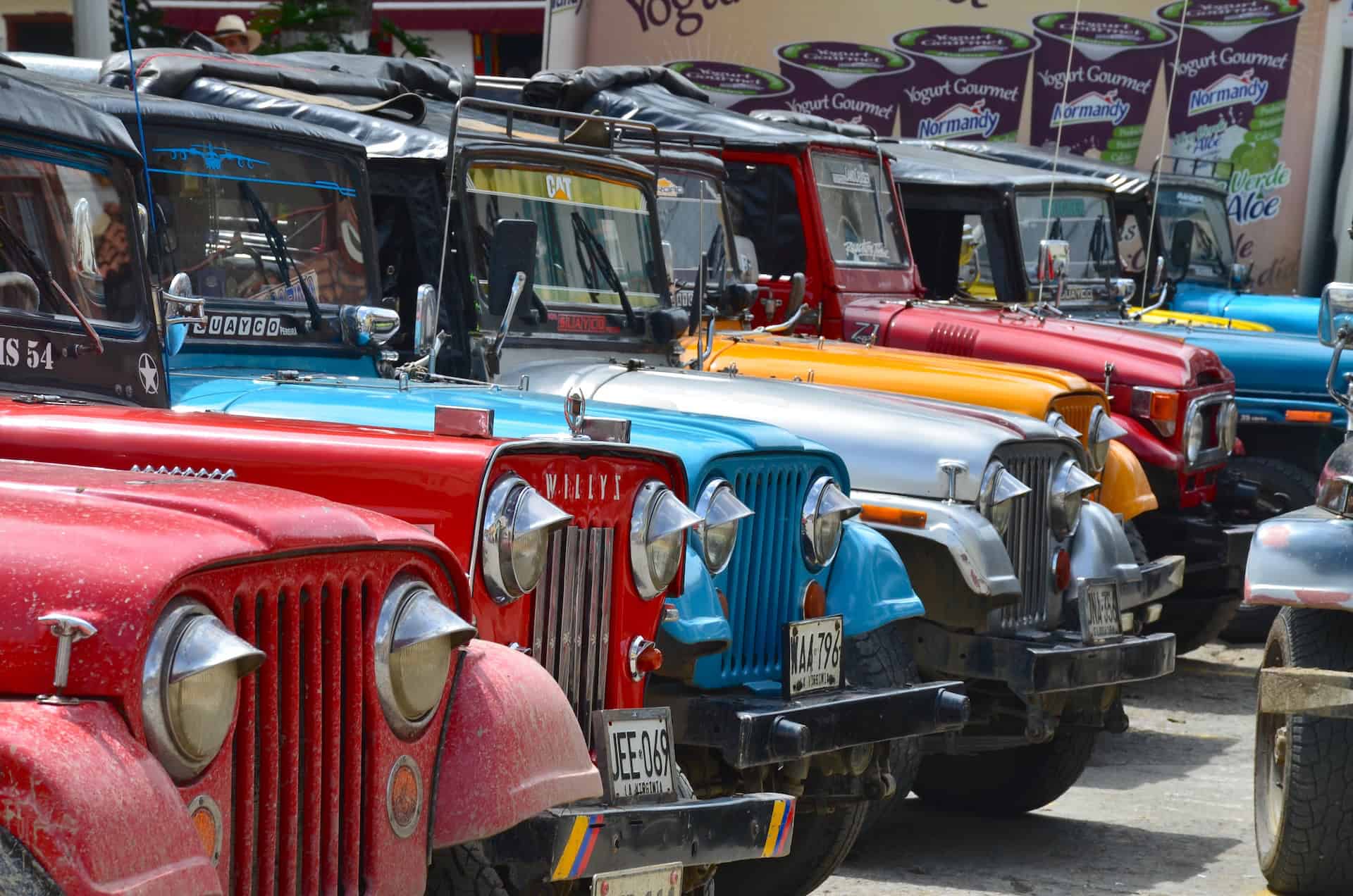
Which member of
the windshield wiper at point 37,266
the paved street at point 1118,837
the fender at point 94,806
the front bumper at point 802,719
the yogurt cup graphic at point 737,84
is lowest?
the paved street at point 1118,837

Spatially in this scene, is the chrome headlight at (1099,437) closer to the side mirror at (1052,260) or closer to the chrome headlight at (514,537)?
the side mirror at (1052,260)

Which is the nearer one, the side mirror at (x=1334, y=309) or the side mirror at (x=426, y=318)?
the side mirror at (x=426, y=318)

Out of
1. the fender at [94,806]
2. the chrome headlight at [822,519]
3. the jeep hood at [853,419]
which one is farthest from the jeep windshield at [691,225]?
the fender at [94,806]

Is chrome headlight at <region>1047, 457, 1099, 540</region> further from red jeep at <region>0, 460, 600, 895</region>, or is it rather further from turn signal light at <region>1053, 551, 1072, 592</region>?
red jeep at <region>0, 460, 600, 895</region>

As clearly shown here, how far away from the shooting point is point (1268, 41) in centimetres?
1490

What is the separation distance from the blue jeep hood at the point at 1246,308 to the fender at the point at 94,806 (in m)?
10.8

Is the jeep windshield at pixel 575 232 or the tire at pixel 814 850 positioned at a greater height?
the jeep windshield at pixel 575 232

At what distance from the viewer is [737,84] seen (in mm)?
15281

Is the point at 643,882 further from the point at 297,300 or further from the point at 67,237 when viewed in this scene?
the point at 297,300

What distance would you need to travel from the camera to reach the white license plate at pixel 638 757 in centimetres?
355

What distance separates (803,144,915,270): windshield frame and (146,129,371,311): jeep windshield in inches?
147

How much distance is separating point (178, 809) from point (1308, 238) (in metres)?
14.0

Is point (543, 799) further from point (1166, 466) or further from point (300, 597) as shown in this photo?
point (1166, 466)

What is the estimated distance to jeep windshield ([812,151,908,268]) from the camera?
8.87m
